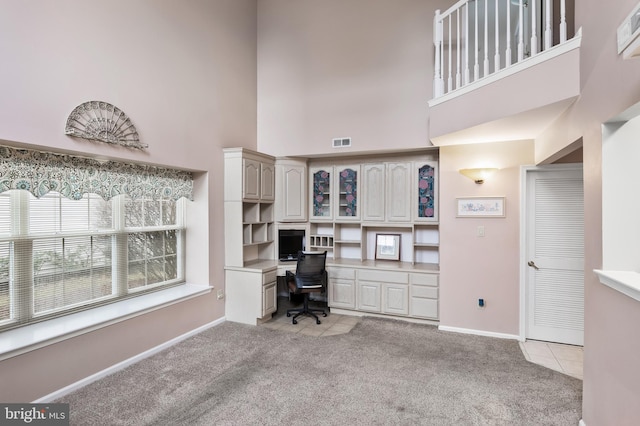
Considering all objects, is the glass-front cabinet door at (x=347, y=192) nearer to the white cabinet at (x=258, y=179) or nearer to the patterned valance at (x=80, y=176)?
the white cabinet at (x=258, y=179)

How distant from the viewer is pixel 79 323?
2.79 meters

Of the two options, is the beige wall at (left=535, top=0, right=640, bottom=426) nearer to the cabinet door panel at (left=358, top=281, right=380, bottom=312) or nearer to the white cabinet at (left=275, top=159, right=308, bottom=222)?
the cabinet door panel at (left=358, top=281, right=380, bottom=312)

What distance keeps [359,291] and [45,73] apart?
4.03 m

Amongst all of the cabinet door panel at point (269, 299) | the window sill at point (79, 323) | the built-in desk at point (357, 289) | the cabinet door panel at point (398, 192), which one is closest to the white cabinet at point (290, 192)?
the built-in desk at point (357, 289)

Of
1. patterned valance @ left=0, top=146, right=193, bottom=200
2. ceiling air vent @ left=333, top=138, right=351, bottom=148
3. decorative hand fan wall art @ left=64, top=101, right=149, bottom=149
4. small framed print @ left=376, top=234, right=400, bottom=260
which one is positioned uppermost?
ceiling air vent @ left=333, top=138, right=351, bottom=148

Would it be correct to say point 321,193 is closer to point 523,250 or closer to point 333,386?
point 523,250

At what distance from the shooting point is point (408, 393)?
8.69 ft

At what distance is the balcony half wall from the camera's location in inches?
91.7

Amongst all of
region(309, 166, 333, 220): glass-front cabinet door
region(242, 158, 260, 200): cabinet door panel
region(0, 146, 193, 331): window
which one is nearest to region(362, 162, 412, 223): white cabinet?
region(309, 166, 333, 220): glass-front cabinet door

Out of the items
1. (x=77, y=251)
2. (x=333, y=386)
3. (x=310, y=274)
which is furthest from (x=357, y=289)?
(x=77, y=251)

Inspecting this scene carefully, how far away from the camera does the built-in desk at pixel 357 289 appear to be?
4223 millimetres

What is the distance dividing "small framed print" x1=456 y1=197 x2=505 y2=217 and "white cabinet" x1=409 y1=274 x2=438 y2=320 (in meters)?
0.90

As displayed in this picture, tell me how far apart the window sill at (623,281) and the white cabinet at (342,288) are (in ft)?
9.96

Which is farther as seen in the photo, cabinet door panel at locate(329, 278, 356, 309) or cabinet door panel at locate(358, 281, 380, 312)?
cabinet door panel at locate(329, 278, 356, 309)
